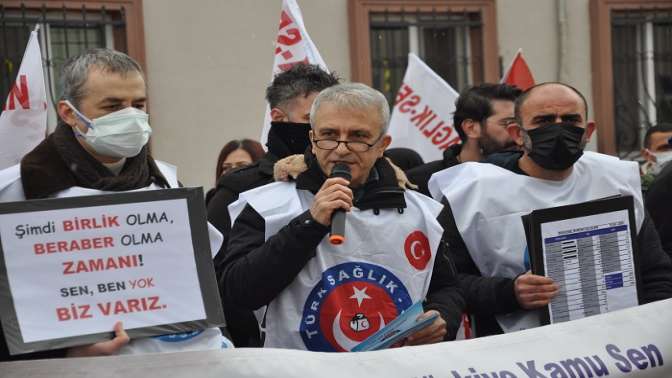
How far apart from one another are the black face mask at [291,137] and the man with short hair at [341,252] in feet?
2.10

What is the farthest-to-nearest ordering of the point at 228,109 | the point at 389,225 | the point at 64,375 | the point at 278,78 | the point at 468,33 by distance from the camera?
the point at 468,33 → the point at 228,109 → the point at 278,78 → the point at 389,225 → the point at 64,375

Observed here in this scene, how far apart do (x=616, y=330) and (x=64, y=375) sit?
1844 mm

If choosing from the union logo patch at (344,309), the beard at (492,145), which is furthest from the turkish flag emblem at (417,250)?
the beard at (492,145)

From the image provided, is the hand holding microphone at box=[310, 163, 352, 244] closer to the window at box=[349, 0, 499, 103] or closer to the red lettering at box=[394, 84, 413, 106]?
the red lettering at box=[394, 84, 413, 106]

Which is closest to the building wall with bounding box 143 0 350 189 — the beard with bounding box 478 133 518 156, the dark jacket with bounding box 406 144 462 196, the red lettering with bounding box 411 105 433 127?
the red lettering with bounding box 411 105 433 127

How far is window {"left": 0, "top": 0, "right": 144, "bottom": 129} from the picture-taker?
8625 millimetres

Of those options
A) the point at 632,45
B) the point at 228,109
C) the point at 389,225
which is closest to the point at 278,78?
the point at 389,225

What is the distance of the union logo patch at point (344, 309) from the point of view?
358cm

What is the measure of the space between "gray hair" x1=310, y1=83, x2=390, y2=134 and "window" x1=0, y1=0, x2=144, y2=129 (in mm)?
5103

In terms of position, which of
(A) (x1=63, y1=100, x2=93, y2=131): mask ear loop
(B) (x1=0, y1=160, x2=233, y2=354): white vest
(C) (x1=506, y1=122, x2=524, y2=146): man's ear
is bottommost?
(B) (x1=0, y1=160, x2=233, y2=354): white vest

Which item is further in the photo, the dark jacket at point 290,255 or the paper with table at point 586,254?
the paper with table at point 586,254

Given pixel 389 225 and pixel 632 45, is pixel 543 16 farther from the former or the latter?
pixel 389 225

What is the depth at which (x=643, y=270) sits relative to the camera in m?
4.22

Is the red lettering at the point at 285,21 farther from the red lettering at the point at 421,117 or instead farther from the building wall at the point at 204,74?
the building wall at the point at 204,74
